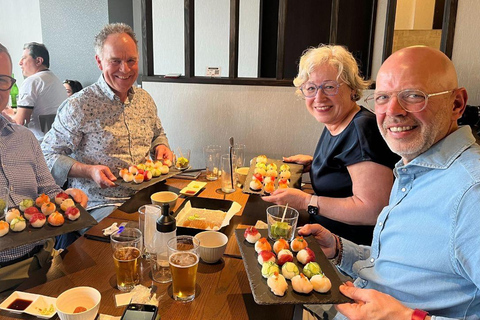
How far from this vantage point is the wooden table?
99cm

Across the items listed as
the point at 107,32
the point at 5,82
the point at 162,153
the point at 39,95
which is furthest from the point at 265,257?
the point at 39,95

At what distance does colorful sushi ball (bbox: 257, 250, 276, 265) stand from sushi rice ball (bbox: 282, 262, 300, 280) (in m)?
0.05

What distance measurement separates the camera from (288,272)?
1.03 metres

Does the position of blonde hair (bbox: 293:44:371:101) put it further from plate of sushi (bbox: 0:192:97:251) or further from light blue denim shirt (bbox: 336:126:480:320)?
plate of sushi (bbox: 0:192:97:251)

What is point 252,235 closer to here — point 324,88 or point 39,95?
point 324,88

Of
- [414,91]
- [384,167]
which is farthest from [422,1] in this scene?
[414,91]

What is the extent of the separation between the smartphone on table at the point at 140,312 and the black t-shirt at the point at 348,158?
3.35 feet

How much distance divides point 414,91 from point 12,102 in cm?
514

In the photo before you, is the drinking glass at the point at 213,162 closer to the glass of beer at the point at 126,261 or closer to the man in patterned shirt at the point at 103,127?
the man in patterned shirt at the point at 103,127

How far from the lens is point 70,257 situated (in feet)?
4.06

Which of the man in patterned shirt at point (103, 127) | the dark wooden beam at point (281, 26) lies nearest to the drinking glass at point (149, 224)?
the man in patterned shirt at point (103, 127)

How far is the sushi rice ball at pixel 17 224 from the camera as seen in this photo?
3.96 feet

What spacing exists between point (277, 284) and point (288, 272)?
0.07 metres

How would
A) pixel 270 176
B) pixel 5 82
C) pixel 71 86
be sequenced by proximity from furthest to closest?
pixel 71 86 → pixel 270 176 → pixel 5 82
